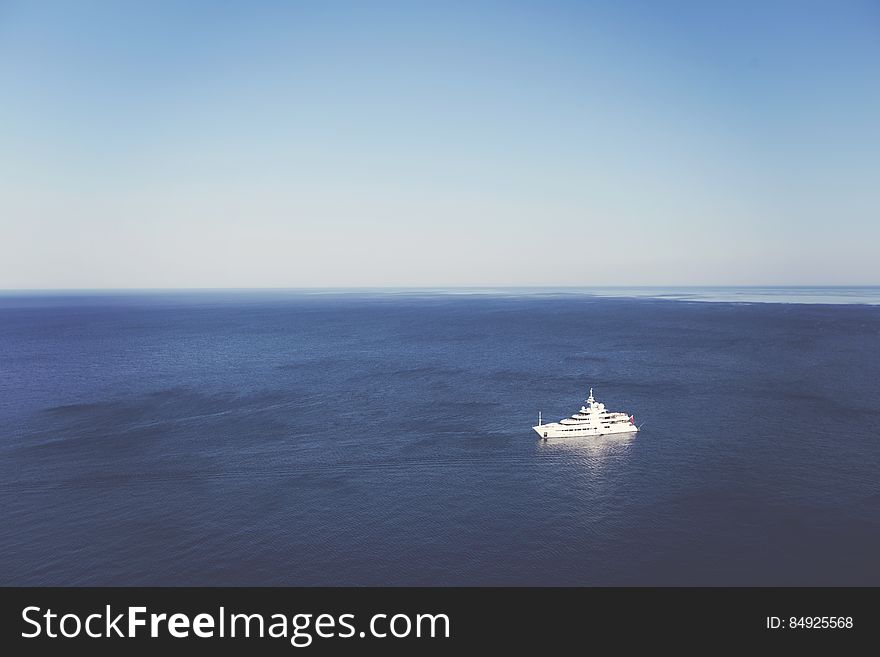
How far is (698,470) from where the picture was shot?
83.8 meters

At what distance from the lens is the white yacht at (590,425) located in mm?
100688

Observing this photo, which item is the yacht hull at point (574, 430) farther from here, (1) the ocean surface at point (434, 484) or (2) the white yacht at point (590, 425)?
(1) the ocean surface at point (434, 484)

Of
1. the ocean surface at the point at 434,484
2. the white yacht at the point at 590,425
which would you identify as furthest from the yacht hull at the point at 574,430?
the ocean surface at the point at 434,484

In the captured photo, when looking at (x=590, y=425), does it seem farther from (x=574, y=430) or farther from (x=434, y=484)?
(x=434, y=484)

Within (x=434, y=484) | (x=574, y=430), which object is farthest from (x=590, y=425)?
(x=434, y=484)

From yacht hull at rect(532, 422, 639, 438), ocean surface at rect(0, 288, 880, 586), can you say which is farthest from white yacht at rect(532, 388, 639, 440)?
ocean surface at rect(0, 288, 880, 586)

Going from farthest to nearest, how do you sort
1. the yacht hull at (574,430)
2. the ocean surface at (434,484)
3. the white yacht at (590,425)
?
1. the white yacht at (590,425)
2. the yacht hull at (574,430)
3. the ocean surface at (434,484)

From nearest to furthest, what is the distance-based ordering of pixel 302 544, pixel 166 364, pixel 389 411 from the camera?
pixel 302 544 < pixel 389 411 < pixel 166 364

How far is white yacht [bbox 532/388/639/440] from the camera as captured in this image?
100688 mm

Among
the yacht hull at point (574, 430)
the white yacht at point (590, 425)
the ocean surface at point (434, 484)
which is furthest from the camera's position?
the white yacht at point (590, 425)

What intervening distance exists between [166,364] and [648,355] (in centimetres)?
18410
